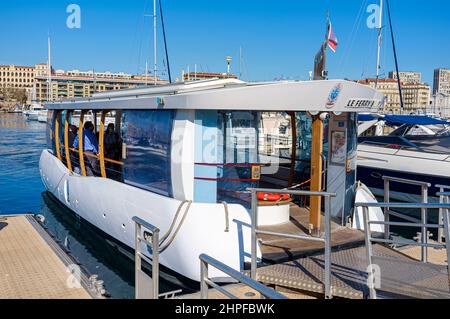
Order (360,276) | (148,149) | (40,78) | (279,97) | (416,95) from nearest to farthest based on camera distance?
1. (360,276)
2. (279,97)
3. (148,149)
4. (40,78)
5. (416,95)

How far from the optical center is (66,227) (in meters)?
11.5

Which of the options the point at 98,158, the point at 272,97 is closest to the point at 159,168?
the point at 272,97

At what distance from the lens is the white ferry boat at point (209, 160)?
Result: 615 cm

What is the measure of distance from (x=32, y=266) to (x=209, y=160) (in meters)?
3.06

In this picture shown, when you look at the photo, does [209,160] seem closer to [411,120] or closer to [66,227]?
[66,227]

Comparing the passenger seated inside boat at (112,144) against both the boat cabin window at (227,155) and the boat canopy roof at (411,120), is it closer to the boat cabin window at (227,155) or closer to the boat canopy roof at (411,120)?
the boat cabin window at (227,155)

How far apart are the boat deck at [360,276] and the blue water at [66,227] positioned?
270 cm

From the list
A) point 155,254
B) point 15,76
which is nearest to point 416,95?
point 15,76

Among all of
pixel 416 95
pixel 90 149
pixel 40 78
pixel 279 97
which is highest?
pixel 40 78

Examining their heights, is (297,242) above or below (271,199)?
below

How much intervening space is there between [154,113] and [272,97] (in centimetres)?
203

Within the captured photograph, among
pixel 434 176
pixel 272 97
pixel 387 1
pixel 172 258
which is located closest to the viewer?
pixel 272 97

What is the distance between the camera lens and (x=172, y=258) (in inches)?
263
